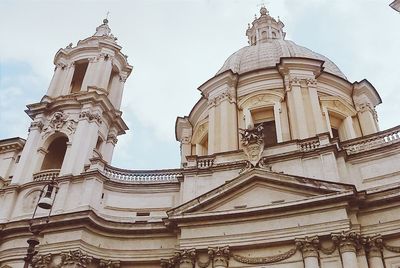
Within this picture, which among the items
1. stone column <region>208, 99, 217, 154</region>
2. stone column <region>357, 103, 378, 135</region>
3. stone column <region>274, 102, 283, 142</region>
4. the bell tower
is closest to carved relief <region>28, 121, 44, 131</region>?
the bell tower

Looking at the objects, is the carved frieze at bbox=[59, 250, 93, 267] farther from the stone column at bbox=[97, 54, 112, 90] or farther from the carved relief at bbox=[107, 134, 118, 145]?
the stone column at bbox=[97, 54, 112, 90]

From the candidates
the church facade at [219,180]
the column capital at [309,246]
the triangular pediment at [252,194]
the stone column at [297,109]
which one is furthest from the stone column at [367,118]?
the column capital at [309,246]

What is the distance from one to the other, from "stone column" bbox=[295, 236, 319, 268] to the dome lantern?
2054 centimetres

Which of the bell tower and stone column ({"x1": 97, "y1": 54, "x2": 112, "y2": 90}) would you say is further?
stone column ({"x1": 97, "y1": 54, "x2": 112, "y2": 90})

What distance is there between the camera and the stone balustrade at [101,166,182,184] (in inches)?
706

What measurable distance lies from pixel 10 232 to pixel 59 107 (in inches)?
263

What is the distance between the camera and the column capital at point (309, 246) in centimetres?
1322

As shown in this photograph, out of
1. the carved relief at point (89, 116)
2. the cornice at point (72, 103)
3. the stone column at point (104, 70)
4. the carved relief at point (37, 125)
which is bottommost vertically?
the carved relief at point (37, 125)

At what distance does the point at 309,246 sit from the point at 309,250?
0.12m

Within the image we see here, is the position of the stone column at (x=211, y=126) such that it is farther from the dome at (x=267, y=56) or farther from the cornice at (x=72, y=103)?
the cornice at (x=72, y=103)

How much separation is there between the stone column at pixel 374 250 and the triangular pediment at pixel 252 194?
227 cm

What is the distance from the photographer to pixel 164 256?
15461mm

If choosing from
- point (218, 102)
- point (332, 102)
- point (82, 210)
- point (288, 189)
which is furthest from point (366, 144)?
point (82, 210)

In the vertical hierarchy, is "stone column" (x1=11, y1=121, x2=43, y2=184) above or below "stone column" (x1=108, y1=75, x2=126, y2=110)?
below
